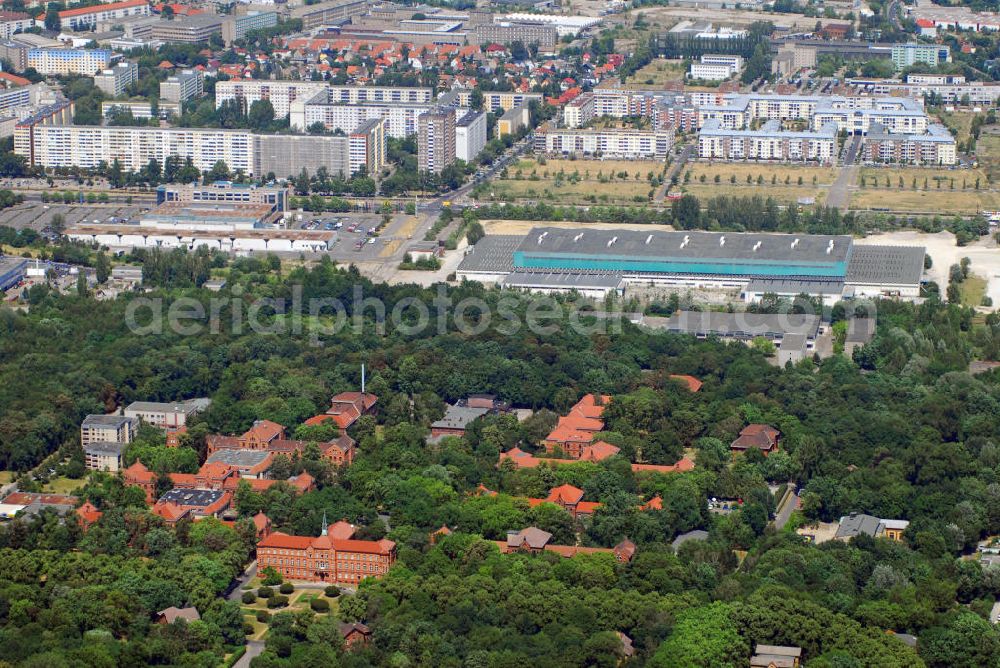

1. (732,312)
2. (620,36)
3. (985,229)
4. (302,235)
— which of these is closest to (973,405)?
(732,312)

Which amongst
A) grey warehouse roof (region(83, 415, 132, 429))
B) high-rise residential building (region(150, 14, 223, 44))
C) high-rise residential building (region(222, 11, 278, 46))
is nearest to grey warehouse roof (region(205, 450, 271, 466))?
grey warehouse roof (region(83, 415, 132, 429))

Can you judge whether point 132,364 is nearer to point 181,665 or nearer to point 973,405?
point 181,665

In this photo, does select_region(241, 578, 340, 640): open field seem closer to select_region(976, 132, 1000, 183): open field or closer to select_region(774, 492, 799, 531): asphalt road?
select_region(774, 492, 799, 531): asphalt road

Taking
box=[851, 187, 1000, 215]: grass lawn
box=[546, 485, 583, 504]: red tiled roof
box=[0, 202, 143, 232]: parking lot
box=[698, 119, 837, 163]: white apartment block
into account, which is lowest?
box=[546, 485, 583, 504]: red tiled roof

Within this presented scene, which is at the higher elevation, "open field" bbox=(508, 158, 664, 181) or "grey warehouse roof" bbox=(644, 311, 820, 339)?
"open field" bbox=(508, 158, 664, 181)

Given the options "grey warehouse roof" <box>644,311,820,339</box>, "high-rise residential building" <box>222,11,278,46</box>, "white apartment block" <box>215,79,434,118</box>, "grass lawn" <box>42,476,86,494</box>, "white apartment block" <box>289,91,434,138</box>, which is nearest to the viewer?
"grass lawn" <box>42,476,86,494</box>

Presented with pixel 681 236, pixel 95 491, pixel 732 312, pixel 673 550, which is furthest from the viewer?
pixel 681 236
